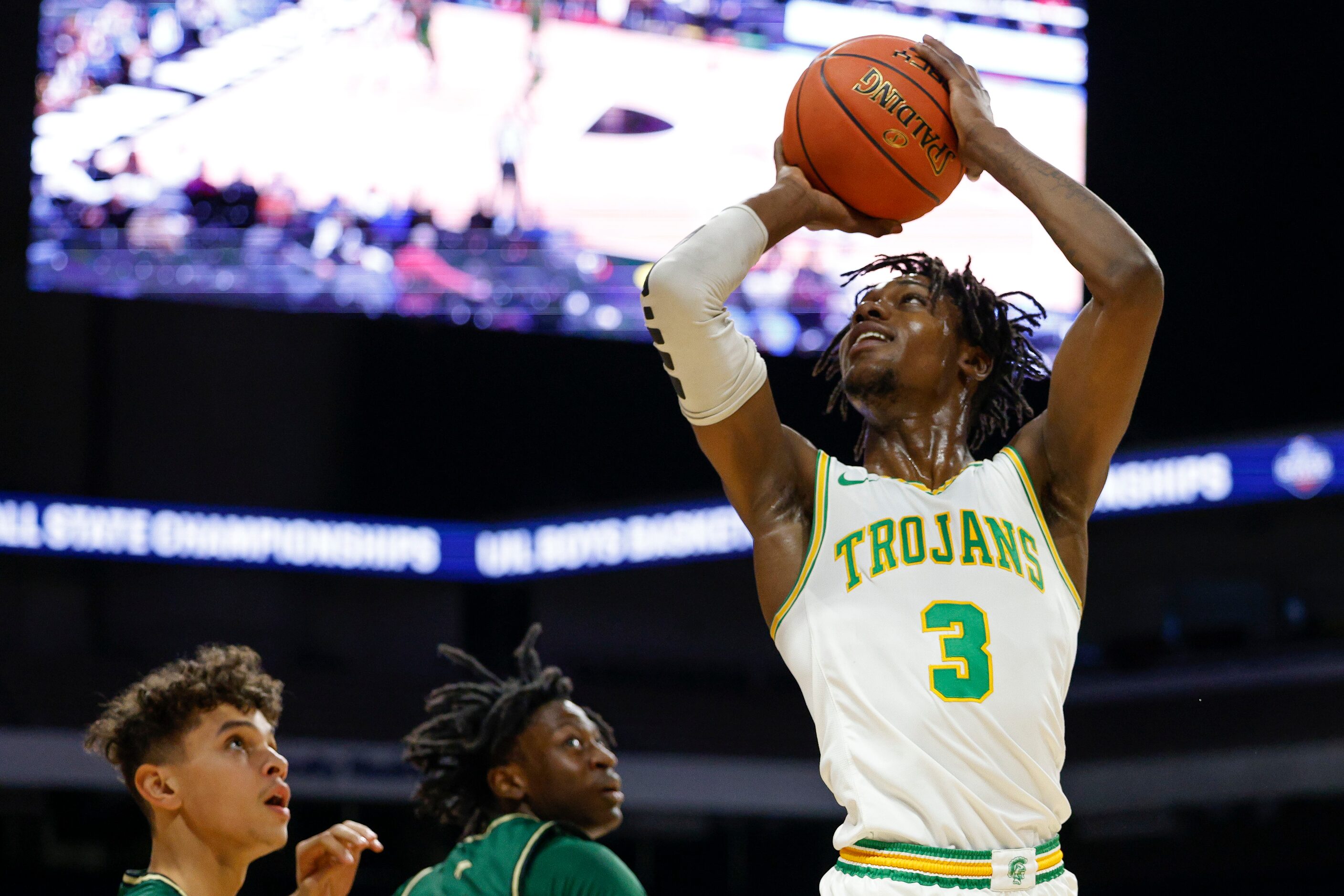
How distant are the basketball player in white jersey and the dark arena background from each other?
6818mm

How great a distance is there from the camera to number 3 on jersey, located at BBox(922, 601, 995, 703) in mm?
2730

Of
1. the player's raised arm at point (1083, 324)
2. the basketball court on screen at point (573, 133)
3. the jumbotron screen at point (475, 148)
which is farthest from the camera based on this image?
the basketball court on screen at point (573, 133)

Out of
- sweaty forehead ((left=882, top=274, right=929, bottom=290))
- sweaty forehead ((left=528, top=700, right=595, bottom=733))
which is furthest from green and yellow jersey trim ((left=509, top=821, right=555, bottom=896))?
sweaty forehead ((left=882, top=274, right=929, bottom=290))

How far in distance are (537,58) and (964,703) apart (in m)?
8.88

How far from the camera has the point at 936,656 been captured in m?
2.76

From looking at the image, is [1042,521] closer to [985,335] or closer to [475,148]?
[985,335]

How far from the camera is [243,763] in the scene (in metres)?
3.22

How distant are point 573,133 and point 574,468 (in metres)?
2.74

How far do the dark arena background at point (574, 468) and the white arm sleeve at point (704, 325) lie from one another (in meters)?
7.24

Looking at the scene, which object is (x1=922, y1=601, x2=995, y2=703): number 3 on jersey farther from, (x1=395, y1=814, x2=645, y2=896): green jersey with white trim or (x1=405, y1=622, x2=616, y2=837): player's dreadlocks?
(x1=405, y1=622, x2=616, y2=837): player's dreadlocks

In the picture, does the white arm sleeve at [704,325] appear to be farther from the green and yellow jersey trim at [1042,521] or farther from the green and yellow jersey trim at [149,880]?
the green and yellow jersey trim at [149,880]

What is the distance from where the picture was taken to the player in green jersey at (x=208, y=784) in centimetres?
314

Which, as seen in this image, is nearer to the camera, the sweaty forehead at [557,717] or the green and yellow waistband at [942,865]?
the green and yellow waistband at [942,865]

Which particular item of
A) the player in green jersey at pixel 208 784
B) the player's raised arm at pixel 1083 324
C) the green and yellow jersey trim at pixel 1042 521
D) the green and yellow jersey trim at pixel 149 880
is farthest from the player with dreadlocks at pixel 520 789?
the player's raised arm at pixel 1083 324
